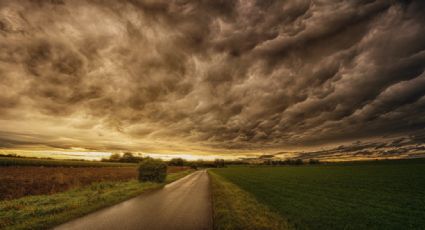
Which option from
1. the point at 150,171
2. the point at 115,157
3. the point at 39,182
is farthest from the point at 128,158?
the point at 150,171

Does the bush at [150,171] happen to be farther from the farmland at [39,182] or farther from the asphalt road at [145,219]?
the asphalt road at [145,219]

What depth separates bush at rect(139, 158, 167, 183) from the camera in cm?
2278

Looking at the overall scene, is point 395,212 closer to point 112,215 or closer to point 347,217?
point 347,217

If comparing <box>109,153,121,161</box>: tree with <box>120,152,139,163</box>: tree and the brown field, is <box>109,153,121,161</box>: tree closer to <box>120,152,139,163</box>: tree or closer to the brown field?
<box>120,152,139,163</box>: tree

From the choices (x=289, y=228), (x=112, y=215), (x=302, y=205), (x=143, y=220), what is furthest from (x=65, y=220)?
(x=302, y=205)

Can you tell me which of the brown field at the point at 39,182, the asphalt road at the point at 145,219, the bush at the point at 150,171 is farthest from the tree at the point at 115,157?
the asphalt road at the point at 145,219

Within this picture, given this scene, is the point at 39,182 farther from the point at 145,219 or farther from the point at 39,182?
the point at 145,219

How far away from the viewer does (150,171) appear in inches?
898

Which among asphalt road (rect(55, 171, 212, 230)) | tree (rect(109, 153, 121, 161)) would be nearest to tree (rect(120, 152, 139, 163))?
tree (rect(109, 153, 121, 161))

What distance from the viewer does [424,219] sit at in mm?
9570

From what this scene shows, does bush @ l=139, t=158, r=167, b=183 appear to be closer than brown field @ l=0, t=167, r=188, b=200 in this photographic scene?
No

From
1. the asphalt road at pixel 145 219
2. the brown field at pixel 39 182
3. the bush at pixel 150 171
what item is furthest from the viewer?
the bush at pixel 150 171

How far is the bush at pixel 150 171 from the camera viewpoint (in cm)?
2278

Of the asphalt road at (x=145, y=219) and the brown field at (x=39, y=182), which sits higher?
the asphalt road at (x=145, y=219)
